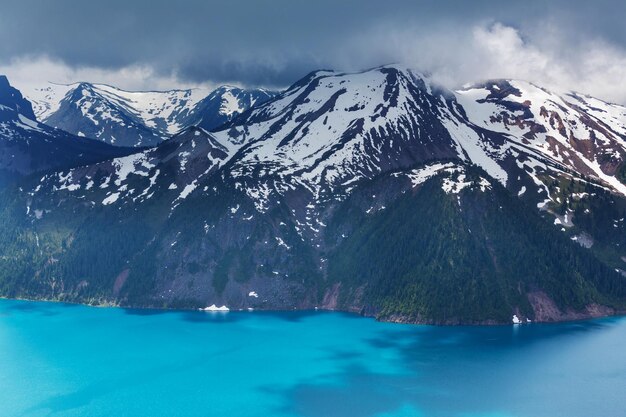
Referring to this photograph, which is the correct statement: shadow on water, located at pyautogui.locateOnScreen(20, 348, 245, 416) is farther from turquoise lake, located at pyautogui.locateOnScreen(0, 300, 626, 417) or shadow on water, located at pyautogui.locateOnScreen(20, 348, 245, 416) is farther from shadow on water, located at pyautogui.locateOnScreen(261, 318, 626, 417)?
shadow on water, located at pyautogui.locateOnScreen(261, 318, 626, 417)

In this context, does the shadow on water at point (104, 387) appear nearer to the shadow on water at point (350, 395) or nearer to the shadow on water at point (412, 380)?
the shadow on water at point (412, 380)

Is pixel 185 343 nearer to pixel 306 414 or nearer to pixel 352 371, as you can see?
pixel 352 371

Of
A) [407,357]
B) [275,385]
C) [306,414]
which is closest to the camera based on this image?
[306,414]

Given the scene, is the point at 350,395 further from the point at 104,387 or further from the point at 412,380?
the point at 104,387

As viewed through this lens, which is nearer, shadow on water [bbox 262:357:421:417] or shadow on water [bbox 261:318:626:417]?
shadow on water [bbox 262:357:421:417]

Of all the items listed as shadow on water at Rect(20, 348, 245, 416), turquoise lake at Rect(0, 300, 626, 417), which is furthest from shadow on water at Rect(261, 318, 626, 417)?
shadow on water at Rect(20, 348, 245, 416)

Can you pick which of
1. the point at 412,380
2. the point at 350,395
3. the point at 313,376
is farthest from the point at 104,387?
the point at 412,380

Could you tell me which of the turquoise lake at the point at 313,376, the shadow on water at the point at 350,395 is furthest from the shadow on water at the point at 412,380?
the turquoise lake at the point at 313,376

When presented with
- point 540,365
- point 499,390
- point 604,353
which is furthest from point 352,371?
point 604,353
